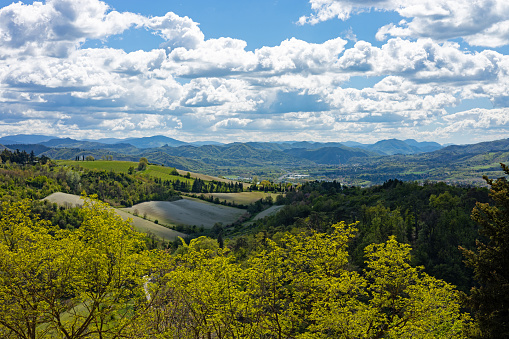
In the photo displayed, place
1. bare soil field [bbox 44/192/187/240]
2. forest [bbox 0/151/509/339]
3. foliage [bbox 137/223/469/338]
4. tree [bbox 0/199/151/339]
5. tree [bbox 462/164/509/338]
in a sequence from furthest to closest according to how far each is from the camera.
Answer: bare soil field [bbox 44/192/187/240] < foliage [bbox 137/223/469/338] < tree [bbox 0/199/151/339] < forest [bbox 0/151/509/339] < tree [bbox 462/164/509/338]

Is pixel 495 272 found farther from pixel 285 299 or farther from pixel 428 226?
pixel 428 226

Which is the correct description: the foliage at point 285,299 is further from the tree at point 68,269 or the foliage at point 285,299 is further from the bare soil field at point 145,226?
the bare soil field at point 145,226

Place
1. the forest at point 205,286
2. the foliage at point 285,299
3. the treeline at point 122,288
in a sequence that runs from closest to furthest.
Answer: the forest at point 205,286 < the treeline at point 122,288 < the foliage at point 285,299

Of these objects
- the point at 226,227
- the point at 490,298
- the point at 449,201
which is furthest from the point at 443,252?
the point at 226,227

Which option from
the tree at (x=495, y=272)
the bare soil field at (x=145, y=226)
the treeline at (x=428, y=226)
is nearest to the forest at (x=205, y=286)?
the tree at (x=495, y=272)

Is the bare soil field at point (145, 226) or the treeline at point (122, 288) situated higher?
the treeline at point (122, 288)

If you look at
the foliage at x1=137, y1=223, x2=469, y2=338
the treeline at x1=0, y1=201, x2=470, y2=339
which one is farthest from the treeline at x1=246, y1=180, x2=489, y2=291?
the treeline at x1=0, y1=201, x2=470, y2=339

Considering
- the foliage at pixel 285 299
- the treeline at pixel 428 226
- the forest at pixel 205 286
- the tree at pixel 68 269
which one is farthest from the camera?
the treeline at pixel 428 226

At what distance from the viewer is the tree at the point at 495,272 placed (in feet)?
65.7

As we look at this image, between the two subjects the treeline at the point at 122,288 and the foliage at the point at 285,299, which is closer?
the treeline at the point at 122,288

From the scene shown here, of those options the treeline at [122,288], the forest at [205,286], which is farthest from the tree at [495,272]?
the treeline at [122,288]

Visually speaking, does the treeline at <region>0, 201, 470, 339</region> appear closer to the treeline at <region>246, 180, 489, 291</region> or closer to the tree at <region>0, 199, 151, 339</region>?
the tree at <region>0, 199, 151, 339</region>

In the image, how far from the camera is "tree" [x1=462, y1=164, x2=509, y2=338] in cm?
2003

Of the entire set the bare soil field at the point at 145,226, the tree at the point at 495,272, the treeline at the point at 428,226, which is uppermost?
the tree at the point at 495,272
